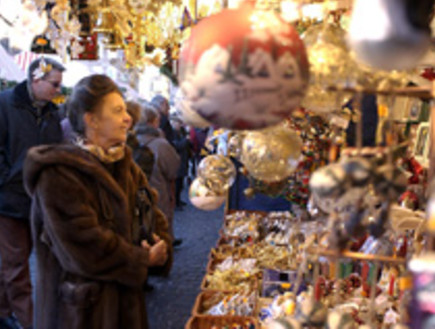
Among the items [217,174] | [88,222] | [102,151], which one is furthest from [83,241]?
[217,174]

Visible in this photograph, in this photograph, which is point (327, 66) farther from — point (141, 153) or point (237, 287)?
point (141, 153)

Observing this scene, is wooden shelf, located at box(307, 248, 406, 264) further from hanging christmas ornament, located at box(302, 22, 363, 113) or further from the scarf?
the scarf

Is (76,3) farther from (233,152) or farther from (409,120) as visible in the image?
(409,120)

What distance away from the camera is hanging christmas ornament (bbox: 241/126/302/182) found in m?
1.50

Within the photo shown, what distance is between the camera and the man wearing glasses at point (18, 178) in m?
2.92

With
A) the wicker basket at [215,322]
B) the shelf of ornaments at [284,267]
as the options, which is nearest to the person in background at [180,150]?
the shelf of ornaments at [284,267]

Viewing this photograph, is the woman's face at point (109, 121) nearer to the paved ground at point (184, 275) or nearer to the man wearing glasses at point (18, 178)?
the man wearing glasses at point (18, 178)

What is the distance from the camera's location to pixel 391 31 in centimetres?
61

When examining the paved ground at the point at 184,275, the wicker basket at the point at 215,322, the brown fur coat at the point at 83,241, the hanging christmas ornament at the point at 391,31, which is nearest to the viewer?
the hanging christmas ornament at the point at 391,31

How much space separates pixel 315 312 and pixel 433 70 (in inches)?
54.4

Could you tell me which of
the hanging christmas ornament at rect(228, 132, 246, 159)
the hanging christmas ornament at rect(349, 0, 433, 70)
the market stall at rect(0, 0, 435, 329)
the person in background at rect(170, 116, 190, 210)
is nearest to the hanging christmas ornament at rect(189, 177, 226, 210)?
the market stall at rect(0, 0, 435, 329)

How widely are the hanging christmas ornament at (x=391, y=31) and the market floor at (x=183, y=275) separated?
9.93ft

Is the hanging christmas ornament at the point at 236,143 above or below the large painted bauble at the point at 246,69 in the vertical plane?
below

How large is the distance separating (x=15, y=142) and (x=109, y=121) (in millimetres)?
1434
